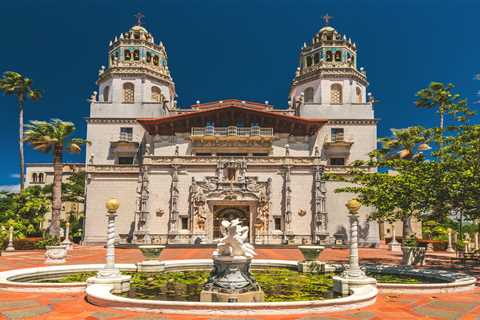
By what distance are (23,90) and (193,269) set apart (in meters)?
39.3

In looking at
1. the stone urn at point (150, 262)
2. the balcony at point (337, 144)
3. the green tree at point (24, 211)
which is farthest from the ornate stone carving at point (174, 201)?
the stone urn at point (150, 262)

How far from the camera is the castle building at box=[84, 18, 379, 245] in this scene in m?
38.2

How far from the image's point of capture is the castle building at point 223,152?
38219mm

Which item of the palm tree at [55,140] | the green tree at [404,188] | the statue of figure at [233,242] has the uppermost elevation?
the palm tree at [55,140]

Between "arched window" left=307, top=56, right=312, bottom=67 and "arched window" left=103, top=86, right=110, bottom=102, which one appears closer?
"arched window" left=103, top=86, right=110, bottom=102

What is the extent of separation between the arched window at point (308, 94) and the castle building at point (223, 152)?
0.12 m

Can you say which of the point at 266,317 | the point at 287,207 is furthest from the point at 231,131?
the point at 266,317

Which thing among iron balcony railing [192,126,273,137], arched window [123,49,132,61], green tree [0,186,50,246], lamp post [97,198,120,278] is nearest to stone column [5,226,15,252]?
green tree [0,186,50,246]

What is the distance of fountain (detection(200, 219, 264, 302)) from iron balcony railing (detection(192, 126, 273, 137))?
30.1 m

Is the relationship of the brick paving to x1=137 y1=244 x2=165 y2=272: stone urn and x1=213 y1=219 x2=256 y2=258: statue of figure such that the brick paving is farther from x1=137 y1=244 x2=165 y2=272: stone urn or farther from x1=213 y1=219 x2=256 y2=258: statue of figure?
x1=137 y1=244 x2=165 y2=272: stone urn

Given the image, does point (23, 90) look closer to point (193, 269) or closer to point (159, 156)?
point (159, 156)

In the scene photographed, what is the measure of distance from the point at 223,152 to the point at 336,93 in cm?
1540

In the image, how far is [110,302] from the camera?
9758 mm

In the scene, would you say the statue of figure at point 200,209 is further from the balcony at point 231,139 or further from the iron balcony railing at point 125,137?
the iron balcony railing at point 125,137
